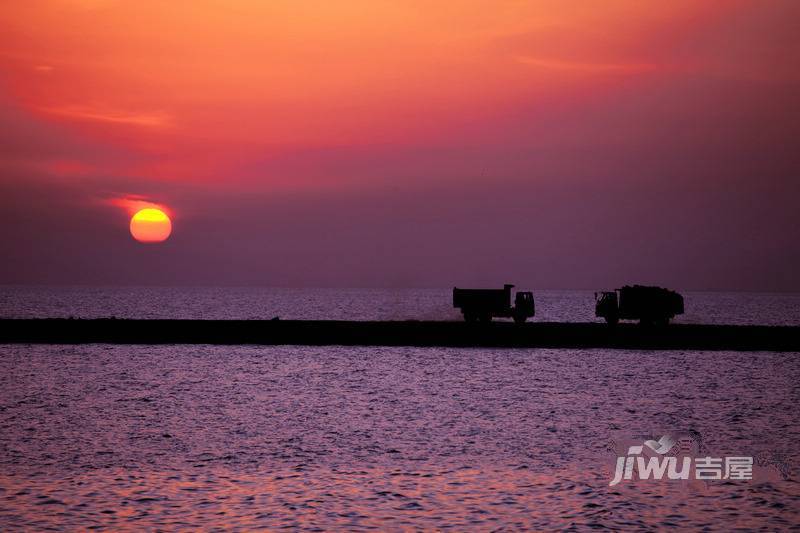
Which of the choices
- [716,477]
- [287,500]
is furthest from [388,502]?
[716,477]

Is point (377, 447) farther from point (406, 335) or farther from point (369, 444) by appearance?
point (406, 335)

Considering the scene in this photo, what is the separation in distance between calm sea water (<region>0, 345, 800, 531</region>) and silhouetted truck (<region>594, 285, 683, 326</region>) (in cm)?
924

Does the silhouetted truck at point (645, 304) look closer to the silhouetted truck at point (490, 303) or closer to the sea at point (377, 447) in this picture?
the silhouetted truck at point (490, 303)

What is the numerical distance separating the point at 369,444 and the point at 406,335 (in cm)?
3196

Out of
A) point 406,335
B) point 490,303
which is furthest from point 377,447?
point 490,303

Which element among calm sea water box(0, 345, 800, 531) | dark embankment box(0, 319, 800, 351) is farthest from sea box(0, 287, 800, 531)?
dark embankment box(0, 319, 800, 351)

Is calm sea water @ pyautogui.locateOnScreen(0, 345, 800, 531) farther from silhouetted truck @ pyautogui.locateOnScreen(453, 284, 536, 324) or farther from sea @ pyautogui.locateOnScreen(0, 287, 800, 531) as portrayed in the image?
silhouetted truck @ pyautogui.locateOnScreen(453, 284, 536, 324)

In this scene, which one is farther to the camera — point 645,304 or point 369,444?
point 645,304

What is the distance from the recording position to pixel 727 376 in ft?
184

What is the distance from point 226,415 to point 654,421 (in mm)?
17760

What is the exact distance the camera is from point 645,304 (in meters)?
68.1

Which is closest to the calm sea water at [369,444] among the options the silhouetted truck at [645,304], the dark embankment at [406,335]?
the dark embankment at [406,335]

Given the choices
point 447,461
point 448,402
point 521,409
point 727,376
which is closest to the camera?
point 447,461

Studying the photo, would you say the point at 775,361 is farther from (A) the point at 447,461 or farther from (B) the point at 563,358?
(A) the point at 447,461
